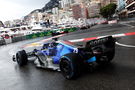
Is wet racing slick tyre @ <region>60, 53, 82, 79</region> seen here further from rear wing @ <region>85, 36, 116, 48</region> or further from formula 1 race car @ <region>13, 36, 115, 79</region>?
rear wing @ <region>85, 36, 116, 48</region>

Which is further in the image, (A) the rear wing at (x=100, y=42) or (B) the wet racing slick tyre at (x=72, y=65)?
(A) the rear wing at (x=100, y=42)

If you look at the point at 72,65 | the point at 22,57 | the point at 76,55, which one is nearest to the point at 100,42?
the point at 76,55

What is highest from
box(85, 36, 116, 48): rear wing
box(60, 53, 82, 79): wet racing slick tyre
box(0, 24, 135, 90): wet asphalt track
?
box(85, 36, 116, 48): rear wing

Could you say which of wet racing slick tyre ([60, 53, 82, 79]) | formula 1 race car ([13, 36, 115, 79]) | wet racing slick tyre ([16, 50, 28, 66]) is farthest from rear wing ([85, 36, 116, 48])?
wet racing slick tyre ([16, 50, 28, 66])

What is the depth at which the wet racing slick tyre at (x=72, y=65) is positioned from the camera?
479 cm

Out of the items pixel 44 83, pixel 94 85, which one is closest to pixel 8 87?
pixel 44 83

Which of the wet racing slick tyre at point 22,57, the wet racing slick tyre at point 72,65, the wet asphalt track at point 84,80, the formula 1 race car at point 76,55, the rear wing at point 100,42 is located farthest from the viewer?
the wet racing slick tyre at point 22,57

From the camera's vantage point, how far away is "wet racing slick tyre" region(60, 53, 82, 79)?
4.79 meters

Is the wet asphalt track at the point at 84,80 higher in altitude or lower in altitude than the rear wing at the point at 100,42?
lower

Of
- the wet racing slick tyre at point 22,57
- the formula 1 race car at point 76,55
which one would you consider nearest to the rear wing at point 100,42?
the formula 1 race car at point 76,55

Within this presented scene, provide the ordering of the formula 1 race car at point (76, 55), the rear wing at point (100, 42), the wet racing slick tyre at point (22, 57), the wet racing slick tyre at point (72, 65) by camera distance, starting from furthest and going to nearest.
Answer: the wet racing slick tyre at point (22, 57) → the rear wing at point (100, 42) → the formula 1 race car at point (76, 55) → the wet racing slick tyre at point (72, 65)

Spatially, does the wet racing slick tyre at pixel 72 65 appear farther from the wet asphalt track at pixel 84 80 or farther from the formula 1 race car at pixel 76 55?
the wet asphalt track at pixel 84 80

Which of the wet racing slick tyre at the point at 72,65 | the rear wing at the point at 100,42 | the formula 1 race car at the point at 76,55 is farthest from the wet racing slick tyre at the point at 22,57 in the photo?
the rear wing at the point at 100,42

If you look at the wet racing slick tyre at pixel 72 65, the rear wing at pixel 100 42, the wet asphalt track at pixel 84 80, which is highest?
the rear wing at pixel 100 42
